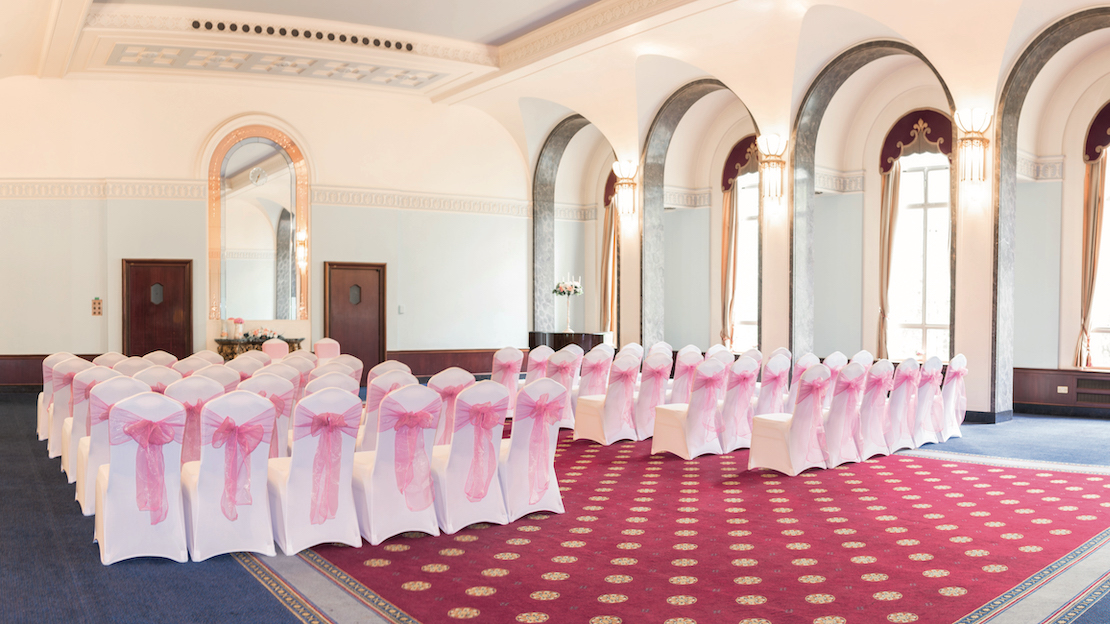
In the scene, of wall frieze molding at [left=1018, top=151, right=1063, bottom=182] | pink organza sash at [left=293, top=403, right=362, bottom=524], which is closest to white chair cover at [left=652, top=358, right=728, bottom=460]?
pink organza sash at [left=293, top=403, right=362, bottom=524]

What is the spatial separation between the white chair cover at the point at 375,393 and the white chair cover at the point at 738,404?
3.10 metres

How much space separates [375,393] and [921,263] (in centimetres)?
862

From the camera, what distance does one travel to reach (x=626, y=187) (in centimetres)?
1309

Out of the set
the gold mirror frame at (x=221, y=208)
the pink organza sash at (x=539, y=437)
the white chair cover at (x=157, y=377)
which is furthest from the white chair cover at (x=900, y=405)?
the gold mirror frame at (x=221, y=208)

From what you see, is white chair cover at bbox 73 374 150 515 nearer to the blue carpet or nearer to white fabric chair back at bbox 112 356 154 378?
the blue carpet

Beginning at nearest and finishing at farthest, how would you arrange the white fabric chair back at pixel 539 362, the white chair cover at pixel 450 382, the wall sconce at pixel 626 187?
the white chair cover at pixel 450 382 → the white fabric chair back at pixel 539 362 → the wall sconce at pixel 626 187

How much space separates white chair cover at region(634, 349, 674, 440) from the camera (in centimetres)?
822

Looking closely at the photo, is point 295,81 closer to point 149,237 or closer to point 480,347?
point 149,237

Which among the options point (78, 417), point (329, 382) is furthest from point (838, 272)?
point (78, 417)

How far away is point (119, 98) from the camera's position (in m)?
12.2

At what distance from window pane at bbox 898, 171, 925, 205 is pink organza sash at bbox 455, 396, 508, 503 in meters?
8.59

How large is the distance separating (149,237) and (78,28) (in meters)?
3.43

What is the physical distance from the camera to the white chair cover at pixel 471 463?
4.92 metres

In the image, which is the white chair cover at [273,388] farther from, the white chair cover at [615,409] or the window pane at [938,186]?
the window pane at [938,186]
